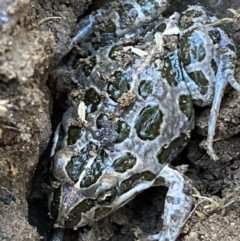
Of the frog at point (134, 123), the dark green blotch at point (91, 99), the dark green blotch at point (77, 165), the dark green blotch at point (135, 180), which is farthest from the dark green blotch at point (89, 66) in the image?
the dark green blotch at point (135, 180)

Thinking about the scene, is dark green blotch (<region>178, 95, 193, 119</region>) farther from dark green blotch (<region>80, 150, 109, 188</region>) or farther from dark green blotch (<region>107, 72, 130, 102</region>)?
dark green blotch (<region>80, 150, 109, 188</region>)

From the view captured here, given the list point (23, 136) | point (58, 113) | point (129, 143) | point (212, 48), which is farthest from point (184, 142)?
point (23, 136)

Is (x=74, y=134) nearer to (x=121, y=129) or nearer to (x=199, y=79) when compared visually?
(x=121, y=129)

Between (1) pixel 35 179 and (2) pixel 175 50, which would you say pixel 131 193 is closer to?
(1) pixel 35 179

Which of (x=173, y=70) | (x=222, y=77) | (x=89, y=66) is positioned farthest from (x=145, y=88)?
(x=222, y=77)

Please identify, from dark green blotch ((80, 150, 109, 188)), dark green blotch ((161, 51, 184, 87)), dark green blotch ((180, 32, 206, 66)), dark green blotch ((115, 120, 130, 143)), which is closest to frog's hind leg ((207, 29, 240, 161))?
dark green blotch ((180, 32, 206, 66))

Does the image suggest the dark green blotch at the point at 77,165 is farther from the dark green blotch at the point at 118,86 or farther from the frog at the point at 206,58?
the frog at the point at 206,58

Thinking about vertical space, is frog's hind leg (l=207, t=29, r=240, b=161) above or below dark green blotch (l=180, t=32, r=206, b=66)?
below
